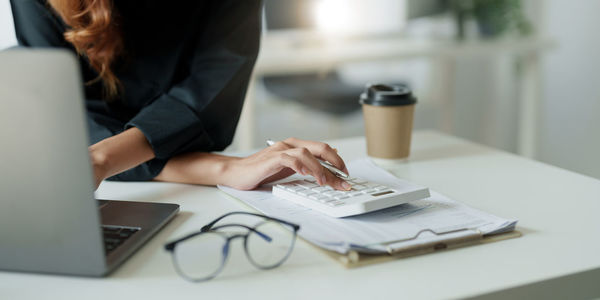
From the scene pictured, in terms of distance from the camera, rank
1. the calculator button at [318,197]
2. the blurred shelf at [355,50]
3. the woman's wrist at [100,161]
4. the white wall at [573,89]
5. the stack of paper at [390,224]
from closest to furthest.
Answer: the stack of paper at [390,224], the calculator button at [318,197], the woman's wrist at [100,161], the blurred shelf at [355,50], the white wall at [573,89]

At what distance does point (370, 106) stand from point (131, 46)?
441 millimetres

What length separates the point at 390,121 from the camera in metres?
0.97

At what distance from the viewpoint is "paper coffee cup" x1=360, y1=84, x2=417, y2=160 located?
967mm

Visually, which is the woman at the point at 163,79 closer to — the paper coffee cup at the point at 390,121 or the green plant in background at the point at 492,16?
the paper coffee cup at the point at 390,121

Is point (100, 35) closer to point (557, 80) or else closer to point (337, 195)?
point (337, 195)

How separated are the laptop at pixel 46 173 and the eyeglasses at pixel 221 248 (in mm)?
68

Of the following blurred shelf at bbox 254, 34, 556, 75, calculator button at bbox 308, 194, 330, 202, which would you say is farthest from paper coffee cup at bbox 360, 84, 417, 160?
blurred shelf at bbox 254, 34, 556, 75

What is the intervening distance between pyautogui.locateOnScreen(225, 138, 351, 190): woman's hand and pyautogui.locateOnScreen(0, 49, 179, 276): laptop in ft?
0.85

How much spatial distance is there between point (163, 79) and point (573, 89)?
8.14ft

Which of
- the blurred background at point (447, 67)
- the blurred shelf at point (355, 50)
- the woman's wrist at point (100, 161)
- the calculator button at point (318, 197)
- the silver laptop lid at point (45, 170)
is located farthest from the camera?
the blurred background at point (447, 67)

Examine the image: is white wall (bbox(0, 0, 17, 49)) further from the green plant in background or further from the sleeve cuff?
the green plant in background

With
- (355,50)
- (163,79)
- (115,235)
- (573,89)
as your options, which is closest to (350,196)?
(115,235)

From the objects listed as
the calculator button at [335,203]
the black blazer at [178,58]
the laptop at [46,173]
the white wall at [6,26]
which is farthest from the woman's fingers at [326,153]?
the white wall at [6,26]

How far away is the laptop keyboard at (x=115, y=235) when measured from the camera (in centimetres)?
61
